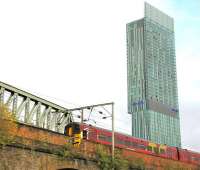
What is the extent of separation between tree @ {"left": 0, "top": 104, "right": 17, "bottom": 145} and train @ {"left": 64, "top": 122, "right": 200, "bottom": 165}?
571cm

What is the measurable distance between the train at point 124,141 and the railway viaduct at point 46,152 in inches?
58.7

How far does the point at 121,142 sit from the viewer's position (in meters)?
41.0

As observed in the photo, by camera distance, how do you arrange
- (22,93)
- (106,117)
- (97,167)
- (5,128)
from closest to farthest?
(5,128) → (97,167) → (106,117) → (22,93)

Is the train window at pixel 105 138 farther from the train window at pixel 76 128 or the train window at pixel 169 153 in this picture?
the train window at pixel 169 153

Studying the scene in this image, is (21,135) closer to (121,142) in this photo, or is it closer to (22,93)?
(22,93)

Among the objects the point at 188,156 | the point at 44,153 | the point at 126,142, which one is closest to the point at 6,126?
the point at 44,153

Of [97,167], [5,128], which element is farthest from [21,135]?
[97,167]

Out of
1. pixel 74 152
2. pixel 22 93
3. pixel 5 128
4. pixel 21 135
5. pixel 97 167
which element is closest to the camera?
pixel 5 128

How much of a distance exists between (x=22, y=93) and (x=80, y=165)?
13944mm

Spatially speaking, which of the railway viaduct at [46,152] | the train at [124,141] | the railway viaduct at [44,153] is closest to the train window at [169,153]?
the train at [124,141]

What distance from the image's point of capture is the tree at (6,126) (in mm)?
22125

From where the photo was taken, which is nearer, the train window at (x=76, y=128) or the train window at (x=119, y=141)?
the train window at (x=76, y=128)

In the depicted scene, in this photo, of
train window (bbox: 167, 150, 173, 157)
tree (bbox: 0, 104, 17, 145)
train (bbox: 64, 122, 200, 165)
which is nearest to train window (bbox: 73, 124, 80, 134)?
train (bbox: 64, 122, 200, 165)

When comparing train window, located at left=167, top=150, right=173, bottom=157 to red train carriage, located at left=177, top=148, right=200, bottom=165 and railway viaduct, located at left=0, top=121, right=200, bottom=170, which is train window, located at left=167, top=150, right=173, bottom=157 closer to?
red train carriage, located at left=177, top=148, right=200, bottom=165
